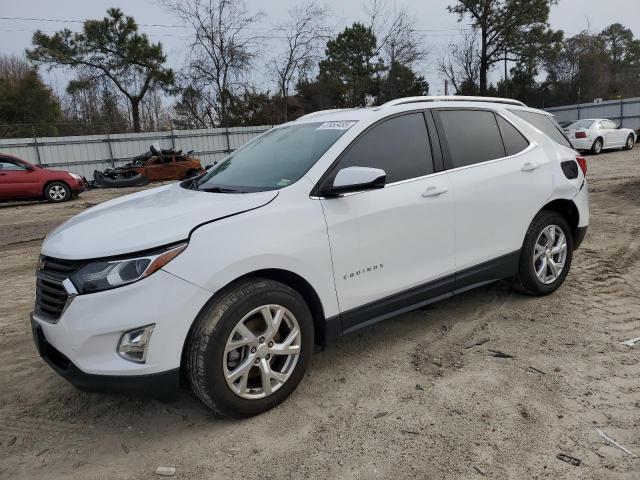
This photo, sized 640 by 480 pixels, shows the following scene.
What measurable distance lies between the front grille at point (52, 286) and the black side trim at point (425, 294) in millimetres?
1468

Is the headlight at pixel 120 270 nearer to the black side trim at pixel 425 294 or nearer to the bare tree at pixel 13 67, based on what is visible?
the black side trim at pixel 425 294

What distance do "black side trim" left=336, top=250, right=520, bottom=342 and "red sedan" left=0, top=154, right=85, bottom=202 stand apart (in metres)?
14.9

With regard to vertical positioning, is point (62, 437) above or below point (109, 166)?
below

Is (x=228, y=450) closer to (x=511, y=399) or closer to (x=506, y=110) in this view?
(x=511, y=399)

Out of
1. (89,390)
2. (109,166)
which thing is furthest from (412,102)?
(109,166)

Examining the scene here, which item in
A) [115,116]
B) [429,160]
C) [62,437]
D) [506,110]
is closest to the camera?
[62,437]

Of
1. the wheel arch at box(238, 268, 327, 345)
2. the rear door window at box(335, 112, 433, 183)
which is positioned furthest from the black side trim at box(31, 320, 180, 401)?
the rear door window at box(335, 112, 433, 183)

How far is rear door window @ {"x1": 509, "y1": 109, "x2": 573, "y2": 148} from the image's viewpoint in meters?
4.46

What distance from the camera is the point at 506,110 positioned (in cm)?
434

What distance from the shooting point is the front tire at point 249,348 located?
8.50ft

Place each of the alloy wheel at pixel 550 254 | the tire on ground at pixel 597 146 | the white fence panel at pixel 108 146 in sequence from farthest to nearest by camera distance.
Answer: the white fence panel at pixel 108 146 → the tire on ground at pixel 597 146 → the alloy wheel at pixel 550 254

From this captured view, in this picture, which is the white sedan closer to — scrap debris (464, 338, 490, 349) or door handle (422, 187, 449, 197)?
scrap debris (464, 338, 490, 349)

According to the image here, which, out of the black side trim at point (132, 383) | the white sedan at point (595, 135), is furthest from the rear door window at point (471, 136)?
the white sedan at point (595, 135)

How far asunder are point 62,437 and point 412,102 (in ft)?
10.4
